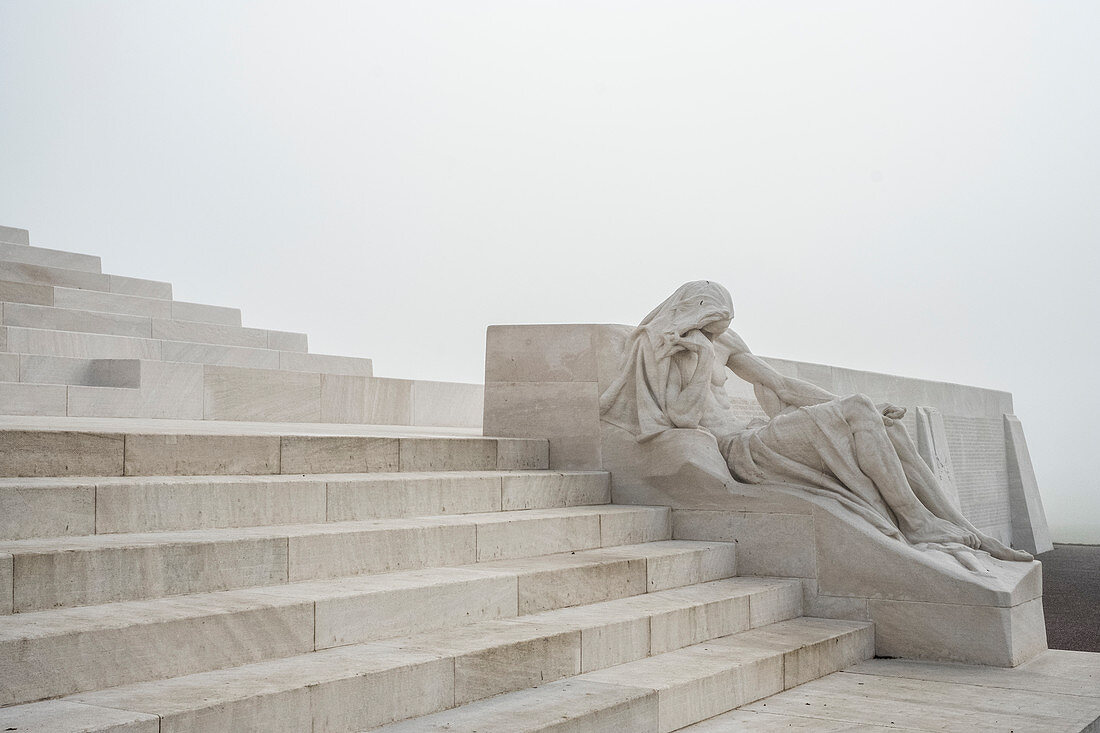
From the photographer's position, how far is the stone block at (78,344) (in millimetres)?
9555

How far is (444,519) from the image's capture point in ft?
19.8

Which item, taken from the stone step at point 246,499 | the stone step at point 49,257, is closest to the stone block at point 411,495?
the stone step at point 246,499

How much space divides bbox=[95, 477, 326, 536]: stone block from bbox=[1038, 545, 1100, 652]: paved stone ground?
6106mm

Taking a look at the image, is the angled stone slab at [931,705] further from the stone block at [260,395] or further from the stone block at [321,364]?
the stone block at [321,364]

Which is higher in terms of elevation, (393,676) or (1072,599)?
(393,676)

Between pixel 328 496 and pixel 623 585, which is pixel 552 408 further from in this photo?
pixel 328 496

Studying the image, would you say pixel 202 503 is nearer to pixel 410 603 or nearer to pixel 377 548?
pixel 377 548

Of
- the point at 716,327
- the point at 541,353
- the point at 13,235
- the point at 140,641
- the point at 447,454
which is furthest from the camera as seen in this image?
the point at 13,235

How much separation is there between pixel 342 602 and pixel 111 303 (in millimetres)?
8079

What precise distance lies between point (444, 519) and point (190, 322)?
6.58 m

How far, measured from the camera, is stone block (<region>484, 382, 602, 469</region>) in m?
8.23

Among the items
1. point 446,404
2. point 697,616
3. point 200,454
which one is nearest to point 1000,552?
point 697,616

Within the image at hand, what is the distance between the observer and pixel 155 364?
9078 millimetres

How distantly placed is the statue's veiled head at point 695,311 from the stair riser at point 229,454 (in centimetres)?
141
